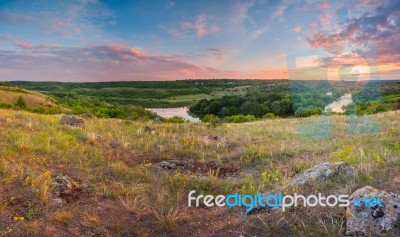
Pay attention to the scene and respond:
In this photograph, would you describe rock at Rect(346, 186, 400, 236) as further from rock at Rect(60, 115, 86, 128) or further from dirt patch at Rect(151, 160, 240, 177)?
rock at Rect(60, 115, 86, 128)

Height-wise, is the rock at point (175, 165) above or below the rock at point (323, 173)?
below

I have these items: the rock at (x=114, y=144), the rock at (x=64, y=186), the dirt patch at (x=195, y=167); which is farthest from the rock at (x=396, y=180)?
the rock at (x=114, y=144)

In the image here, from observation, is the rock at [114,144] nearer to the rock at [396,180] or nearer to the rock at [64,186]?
the rock at [64,186]

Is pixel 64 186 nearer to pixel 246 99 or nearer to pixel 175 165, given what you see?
pixel 175 165

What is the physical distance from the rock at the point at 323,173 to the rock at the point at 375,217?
1.55 meters

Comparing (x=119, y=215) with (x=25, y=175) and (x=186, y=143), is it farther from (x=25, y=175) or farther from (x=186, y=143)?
(x=186, y=143)

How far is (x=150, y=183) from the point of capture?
8.07 metres

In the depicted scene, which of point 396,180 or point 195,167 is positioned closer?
point 396,180

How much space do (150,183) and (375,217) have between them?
5149mm

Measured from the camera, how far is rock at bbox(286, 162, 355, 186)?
278 inches

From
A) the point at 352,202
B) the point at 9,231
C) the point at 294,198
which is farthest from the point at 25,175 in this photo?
the point at 352,202

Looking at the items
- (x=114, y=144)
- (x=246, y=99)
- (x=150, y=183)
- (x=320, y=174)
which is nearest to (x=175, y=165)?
(x=150, y=183)

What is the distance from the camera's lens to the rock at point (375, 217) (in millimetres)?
4918

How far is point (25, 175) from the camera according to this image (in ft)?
24.3
